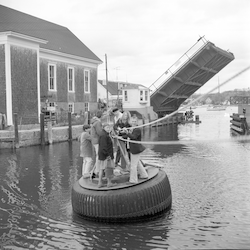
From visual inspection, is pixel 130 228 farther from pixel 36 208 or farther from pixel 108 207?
pixel 36 208

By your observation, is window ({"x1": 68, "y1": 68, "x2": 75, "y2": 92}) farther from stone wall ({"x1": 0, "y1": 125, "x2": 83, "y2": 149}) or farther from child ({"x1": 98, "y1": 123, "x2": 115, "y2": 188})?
child ({"x1": 98, "y1": 123, "x2": 115, "y2": 188})

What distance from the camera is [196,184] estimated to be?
977 centimetres

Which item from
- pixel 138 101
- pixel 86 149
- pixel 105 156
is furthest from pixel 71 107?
pixel 105 156

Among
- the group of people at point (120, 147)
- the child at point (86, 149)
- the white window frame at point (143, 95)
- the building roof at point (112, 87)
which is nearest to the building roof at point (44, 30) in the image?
the white window frame at point (143, 95)

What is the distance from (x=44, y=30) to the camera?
3036 centimetres

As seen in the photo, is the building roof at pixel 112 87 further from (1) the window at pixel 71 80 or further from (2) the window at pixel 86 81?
(1) the window at pixel 71 80

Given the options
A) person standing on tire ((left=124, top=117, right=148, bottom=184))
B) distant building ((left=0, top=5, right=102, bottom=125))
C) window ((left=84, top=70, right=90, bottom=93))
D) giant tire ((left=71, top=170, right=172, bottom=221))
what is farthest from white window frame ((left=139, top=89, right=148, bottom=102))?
giant tire ((left=71, top=170, right=172, bottom=221))

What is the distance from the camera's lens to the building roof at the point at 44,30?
79.5ft

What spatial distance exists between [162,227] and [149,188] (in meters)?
0.81

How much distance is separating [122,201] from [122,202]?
19mm

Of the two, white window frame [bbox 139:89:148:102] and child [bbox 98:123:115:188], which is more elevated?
white window frame [bbox 139:89:148:102]

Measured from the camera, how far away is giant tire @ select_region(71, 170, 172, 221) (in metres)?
6.81

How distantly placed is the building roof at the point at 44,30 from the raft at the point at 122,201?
57.4 ft

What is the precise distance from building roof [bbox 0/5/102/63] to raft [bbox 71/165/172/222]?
17482 millimetres
